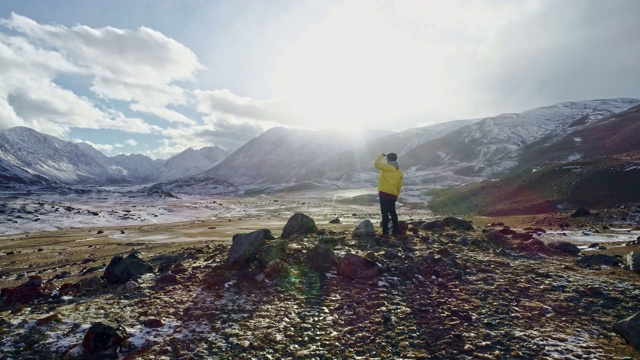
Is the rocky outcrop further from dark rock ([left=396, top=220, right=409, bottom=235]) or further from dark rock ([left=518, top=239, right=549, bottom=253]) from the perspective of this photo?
dark rock ([left=518, top=239, right=549, bottom=253])

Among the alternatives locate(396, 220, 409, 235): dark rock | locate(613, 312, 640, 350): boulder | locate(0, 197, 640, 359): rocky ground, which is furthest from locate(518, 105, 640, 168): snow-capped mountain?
locate(613, 312, 640, 350): boulder

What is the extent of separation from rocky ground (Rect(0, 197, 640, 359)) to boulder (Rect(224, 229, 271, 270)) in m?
0.05

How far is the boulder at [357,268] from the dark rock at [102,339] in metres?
6.13

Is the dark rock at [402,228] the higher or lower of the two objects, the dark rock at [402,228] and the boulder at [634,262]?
the higher

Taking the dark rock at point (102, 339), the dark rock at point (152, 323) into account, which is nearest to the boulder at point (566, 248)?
the dark rock at point (152, 323)

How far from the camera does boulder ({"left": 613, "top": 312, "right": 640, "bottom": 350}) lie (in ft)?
21.7

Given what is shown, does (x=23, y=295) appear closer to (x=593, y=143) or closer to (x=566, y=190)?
(x=566, y=190)

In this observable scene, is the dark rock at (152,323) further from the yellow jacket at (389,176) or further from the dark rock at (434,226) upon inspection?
the dark rock at (434,226)

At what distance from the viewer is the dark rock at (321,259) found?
11383 millimetres

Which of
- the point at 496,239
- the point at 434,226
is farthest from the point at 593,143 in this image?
the point at 496,239

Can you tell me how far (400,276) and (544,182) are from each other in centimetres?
4773

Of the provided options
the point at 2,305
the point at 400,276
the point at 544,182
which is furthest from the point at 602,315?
the point at 544,182

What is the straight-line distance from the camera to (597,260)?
11.9 metres

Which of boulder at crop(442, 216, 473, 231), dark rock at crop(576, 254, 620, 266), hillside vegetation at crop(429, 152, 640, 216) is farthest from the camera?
hillside vegetation at crop(429, 152, 640, 216)
